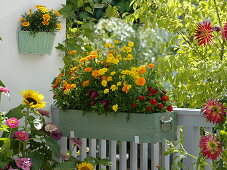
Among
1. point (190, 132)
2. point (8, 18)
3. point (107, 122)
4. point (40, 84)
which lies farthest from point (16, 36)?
point (190, 132)

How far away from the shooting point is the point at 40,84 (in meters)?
3.27

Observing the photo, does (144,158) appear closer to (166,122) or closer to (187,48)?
(166,122)

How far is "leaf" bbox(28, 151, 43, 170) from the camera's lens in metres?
2.82

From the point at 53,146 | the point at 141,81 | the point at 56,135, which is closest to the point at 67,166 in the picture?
the point at 53,146

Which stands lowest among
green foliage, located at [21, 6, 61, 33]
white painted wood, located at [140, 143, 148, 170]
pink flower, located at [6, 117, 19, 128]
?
white painted wood, located at [140, 143, 148, 170]

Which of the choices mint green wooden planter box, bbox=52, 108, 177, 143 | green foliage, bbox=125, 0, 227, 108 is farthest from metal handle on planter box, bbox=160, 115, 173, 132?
green foliage, bbox=125, 0, 227, 108

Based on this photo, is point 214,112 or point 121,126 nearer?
point 214,112

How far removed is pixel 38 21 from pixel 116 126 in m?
0.77

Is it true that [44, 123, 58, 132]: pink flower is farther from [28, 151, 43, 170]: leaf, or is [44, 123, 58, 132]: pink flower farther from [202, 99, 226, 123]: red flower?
[202, 99, 226, 123]: red flower

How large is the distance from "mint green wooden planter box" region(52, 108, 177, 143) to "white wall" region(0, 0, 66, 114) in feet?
0.84

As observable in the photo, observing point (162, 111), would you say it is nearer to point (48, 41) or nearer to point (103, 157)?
point (103, 157)

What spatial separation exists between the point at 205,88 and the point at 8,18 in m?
1.39

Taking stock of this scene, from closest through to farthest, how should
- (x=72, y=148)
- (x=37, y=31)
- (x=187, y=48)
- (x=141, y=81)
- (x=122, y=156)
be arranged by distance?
(x=141, y=81)
(x=37, y=31)
(x=122, y=156)
(x=72, y=148)
(x=187, y=48)

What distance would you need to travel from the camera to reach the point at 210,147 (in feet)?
8.37
